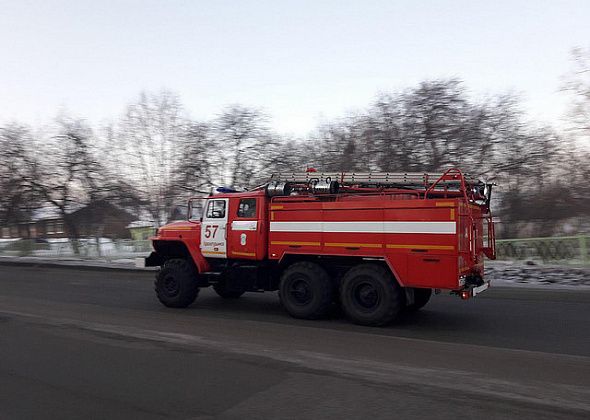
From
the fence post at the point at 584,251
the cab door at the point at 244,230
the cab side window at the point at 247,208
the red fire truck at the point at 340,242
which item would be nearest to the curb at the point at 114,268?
the fence post at the point at 584,251

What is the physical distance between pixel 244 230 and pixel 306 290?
1813 mm

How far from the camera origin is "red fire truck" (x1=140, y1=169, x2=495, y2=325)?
8.08 meters

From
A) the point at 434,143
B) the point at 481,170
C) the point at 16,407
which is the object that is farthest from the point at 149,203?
the point at 16,407

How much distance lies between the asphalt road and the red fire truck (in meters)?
0.56

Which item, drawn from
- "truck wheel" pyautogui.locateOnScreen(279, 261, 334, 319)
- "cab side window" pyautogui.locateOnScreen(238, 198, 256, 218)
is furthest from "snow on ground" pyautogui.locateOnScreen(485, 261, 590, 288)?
"cab side window" pyautogui.locateOnScreen(238, 198, 256, 218)

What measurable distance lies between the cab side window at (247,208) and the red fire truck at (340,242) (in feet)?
0.07

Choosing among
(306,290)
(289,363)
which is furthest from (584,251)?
(289,363)

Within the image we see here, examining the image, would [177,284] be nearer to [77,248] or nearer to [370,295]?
[370,295]

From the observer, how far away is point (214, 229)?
10344 mm

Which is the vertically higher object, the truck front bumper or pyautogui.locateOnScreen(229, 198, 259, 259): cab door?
pyautogui.locateOnScreen(229, 198, 259, 259): cab door

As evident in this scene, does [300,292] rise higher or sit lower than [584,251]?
lower

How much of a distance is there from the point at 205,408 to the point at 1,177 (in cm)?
3031

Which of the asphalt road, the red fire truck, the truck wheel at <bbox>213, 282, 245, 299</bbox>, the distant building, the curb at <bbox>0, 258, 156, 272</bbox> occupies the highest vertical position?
the distant building

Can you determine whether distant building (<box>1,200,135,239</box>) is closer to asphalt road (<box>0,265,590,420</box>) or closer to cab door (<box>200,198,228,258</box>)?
asphalt road (<box>0,265,590,420</box>)
